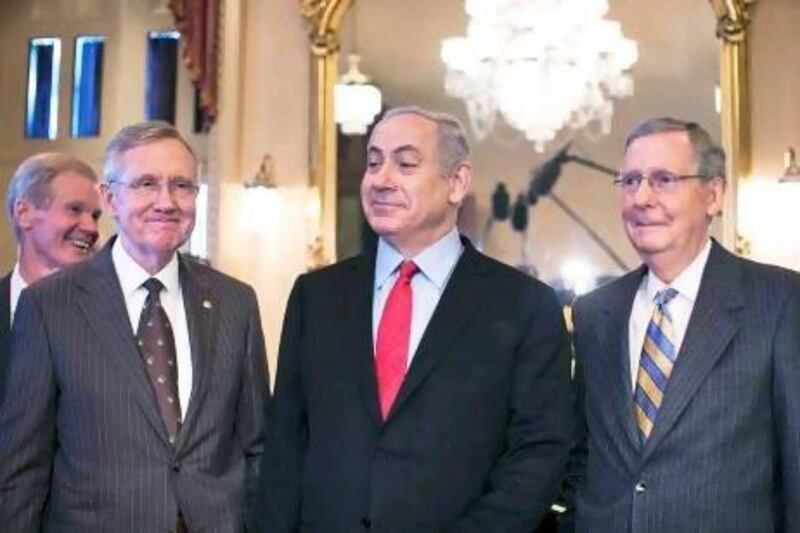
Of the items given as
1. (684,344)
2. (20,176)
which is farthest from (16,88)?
(684,344)

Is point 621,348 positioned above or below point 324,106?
below

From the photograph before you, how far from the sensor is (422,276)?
8.14 feet

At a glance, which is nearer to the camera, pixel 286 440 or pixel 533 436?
pixel 533 436

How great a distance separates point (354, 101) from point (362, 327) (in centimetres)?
448

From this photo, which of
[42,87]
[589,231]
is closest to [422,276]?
[589,231]

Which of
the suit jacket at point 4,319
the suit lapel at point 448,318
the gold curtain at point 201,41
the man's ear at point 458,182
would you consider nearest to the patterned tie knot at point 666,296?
the suit lapel at point 448,318

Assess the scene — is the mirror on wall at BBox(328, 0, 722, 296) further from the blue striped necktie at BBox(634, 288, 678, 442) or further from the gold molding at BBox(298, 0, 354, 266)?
the blue striped necktie at BBox(634, 288, 678, 442)

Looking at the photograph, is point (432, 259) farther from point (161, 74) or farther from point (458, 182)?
point (161, 74)

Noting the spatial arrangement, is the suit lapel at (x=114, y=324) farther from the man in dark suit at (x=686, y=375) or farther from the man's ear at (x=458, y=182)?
the man in dark suit at (x=686, y=375)

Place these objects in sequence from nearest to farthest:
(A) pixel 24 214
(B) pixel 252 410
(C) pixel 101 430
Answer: (C) pixel 101 430, (B) pixel 252 410, (A) pixel 24 214

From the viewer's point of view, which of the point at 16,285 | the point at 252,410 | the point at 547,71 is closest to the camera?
the point at 252,410

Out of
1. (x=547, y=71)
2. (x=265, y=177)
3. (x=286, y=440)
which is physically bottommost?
(x=286, y=440)

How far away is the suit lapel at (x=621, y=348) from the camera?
2389 millimetres

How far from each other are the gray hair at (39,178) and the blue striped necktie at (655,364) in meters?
1.84
